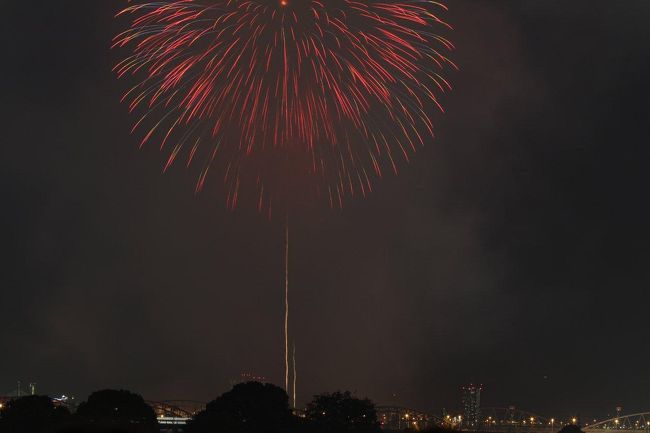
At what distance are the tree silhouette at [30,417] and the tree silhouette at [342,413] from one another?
41.4 metres

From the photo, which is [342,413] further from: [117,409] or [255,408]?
[117,409]

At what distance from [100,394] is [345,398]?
43.6 meters

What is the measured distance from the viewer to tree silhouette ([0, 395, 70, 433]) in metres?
147

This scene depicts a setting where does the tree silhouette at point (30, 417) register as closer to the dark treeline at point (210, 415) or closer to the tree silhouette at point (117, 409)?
the dark treeline at point (210, 415)

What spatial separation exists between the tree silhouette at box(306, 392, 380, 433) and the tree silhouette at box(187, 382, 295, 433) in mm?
8598

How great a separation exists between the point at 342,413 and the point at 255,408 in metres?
23.2

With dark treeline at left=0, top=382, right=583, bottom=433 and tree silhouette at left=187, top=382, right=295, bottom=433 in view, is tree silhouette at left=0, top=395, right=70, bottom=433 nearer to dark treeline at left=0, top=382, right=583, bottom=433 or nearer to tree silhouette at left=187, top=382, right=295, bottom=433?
dark treeline at left=0, top=382, right=583, bottom=433

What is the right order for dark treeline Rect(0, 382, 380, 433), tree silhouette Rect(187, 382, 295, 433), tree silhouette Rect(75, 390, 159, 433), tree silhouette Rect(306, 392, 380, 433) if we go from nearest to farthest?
dark treeline Rect(0, 382, 380, 433)
tree silhouette Rect(75, 390, 159, 433)
tree silhouette Rect(187, 382, 295, 433)
tree silhouette Rect(306, 392, 380, 433)

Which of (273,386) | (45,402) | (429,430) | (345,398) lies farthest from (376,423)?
(429,430)

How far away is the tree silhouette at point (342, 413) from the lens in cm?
17038

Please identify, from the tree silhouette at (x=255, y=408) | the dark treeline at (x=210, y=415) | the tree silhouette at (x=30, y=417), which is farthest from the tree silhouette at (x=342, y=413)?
the tree silhouette at (x=30, y=417)

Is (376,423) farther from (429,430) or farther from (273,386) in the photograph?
(429,430)

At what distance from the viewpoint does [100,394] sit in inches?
6270

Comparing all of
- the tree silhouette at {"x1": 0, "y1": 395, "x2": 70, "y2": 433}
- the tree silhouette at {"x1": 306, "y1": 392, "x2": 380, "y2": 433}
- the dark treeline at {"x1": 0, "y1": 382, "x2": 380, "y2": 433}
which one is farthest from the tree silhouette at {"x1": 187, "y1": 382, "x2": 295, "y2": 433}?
the tree silhouette at {"x1": 0, "y1": 395, "x2": 70, "y2": 433}
